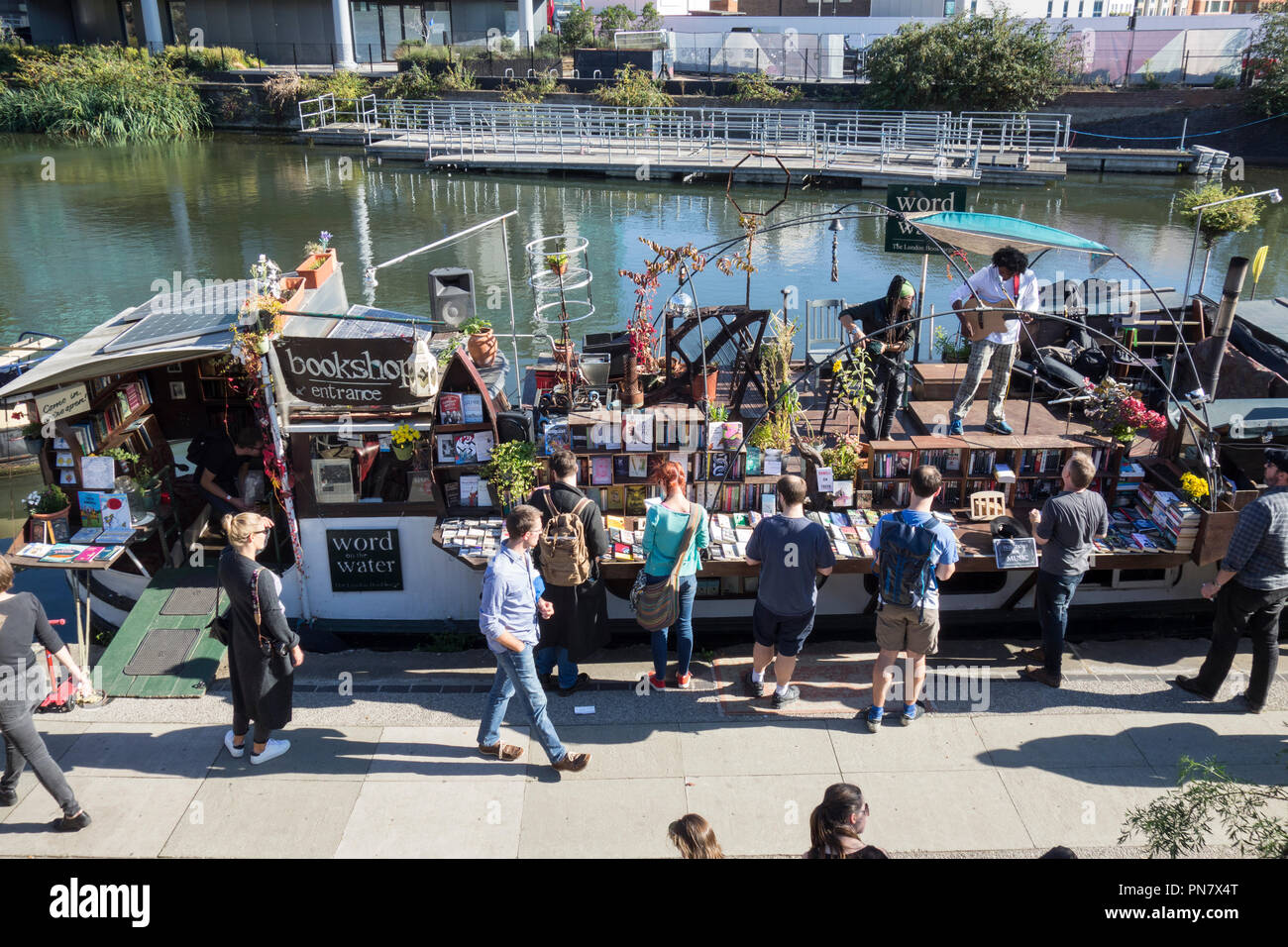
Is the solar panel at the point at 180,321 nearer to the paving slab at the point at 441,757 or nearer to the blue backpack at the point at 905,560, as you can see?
the paving slab at the point at 441,757

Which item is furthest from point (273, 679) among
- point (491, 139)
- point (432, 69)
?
point (432, 69)

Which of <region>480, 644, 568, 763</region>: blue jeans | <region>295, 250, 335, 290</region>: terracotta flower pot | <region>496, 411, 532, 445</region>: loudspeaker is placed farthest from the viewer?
<region>295, 250, 335, 290</region>: terracotta flower pot

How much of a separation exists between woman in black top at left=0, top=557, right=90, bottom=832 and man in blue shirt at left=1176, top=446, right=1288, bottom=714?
722 cm

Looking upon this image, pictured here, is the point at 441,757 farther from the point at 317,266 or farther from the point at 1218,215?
the point at 1218,215

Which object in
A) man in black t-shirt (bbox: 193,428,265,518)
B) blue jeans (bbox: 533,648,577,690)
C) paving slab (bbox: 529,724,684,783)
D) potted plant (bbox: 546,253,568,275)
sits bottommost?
paving slab (bbox: 529,724,684,783)

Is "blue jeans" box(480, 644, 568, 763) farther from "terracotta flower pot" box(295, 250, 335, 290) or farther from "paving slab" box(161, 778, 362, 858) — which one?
"terracotta flower pot" box(295, 250, 335, 290)

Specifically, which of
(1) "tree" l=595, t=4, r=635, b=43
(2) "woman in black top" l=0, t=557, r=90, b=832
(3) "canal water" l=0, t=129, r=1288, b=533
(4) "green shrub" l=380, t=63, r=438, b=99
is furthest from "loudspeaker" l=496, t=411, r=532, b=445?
(1) "tree" l=595, t=4, r=635, b=43

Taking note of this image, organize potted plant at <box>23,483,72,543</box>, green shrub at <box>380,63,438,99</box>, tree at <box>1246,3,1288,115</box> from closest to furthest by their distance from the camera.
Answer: potted plant at <box>23,483,72,543</box> < tree at <box>1246,3,1288,115</box> < green shrub at <box>380,63,438,99</box>

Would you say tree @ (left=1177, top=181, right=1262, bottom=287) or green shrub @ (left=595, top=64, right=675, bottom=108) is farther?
green shrub @ (left=595, top=64, right=675, bottom=108)

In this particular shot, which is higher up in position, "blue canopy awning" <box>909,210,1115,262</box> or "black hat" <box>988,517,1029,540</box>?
"blue canopy awning" <box>909,210,1115,262</box>

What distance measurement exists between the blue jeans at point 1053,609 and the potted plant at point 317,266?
24.4ft

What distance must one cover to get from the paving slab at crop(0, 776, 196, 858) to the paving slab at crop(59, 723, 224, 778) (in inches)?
3.3

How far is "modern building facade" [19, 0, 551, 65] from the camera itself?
50.0 m

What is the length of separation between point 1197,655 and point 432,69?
43443mm
